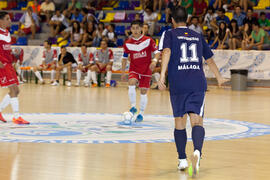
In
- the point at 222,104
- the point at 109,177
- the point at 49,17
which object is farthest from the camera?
the point at 49,17

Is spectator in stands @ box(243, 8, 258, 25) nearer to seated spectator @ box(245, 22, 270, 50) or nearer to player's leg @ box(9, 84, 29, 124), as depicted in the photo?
seated spectator @ box(245, 22, 270, 50)

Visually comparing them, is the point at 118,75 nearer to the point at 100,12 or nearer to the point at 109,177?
the point at 100,12

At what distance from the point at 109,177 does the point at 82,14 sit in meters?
20.0

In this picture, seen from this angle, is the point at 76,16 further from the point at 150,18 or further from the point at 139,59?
the point at 139,59

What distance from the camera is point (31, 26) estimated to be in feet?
86.0

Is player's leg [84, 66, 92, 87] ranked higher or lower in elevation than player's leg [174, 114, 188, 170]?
lower

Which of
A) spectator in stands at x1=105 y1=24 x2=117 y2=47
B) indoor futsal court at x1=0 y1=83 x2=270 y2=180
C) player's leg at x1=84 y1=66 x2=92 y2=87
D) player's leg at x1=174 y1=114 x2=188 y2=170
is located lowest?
player's leg at x1=84 y1=66 x2=92 y2=87

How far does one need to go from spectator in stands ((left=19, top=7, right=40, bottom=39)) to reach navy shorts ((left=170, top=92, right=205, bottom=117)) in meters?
21.1

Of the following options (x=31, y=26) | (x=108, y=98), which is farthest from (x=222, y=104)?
(x=31, y=26)

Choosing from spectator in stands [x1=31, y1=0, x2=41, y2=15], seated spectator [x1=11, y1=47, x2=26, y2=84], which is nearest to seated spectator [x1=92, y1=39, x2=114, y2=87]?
seated spectator [x1=11, y1=47, x2=26, y2=84]

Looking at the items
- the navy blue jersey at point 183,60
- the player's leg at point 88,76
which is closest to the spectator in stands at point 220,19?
the player's leg at point 88,76

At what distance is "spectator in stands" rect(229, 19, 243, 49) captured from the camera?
19.6 meters

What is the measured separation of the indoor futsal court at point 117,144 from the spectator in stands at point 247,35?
5925 mm

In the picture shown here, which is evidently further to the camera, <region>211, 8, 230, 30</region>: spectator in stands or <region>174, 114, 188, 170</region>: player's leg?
<region>211, 8, 230, 30</region>: spectator in stands
